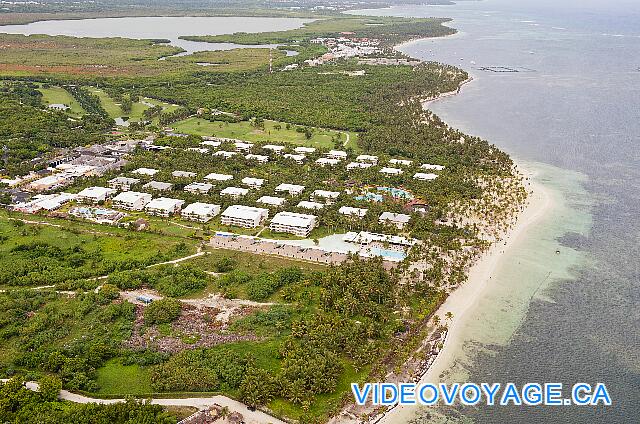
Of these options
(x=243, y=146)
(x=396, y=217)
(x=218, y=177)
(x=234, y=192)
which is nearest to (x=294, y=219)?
(x=396, y=217)

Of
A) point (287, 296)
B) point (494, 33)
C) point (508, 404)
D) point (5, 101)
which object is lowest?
point (508, 404)

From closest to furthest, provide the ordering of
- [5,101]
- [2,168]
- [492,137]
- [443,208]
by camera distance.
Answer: [443,208], [2,168], [492,137], [5,101]

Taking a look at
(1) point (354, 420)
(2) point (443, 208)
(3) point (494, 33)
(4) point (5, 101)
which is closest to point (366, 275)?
(1) point (354, 420)

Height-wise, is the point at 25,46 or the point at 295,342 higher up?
the point at 25,46

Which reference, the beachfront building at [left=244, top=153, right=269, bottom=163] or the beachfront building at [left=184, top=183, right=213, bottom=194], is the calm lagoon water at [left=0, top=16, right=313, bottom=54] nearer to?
the beachfront building at [left=244, top=153, right=269, bottom=163]

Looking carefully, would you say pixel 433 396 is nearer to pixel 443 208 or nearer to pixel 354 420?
pixel 354 420

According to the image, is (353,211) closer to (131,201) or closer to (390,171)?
(390,171)

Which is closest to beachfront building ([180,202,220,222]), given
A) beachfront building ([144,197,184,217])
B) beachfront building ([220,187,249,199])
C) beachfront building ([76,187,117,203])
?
beachfront building ([144,197,184,217])

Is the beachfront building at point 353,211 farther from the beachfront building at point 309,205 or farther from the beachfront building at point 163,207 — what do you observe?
the beachfront building at point 163,207
